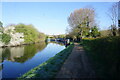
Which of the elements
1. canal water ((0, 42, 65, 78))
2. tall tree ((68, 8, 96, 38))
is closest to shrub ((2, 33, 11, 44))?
canal water ((0, 42, 65, 78))

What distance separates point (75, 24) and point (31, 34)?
18.8 m

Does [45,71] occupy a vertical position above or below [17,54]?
above

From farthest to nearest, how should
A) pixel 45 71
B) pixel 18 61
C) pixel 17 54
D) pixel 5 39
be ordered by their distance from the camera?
pixel 5 39
pixel 17 54
pixel 18 61
pixel 45 71

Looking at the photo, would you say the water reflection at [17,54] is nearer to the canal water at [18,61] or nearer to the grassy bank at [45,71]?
the canal water at [18,61]

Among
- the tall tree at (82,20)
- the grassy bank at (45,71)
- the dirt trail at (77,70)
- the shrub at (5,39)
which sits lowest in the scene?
the grassy bank at (45,71)

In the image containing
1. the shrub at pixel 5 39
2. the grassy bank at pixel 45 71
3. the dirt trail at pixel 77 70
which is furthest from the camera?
the shrub at pixel 5 39

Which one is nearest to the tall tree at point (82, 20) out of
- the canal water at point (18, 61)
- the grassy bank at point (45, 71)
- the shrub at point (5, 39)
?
the canal water at point (18, 61)

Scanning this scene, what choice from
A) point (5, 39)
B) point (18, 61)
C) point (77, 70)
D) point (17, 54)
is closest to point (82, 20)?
point (17, 54)

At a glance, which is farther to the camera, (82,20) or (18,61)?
(82,20)

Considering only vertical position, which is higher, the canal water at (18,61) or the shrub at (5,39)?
the shrub at (5,39)

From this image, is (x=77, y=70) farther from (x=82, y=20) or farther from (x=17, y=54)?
(x=82, y=20)

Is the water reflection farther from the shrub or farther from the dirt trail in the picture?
the dirt trail

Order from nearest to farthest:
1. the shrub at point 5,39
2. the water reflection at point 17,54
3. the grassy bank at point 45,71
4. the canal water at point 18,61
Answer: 1. the grassy bank at point 45,71
2. the canal water at point 18,61
3. the water reflection at point 17,54
4. the shrub at point 5,39

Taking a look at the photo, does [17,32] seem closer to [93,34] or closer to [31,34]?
[31,34]
